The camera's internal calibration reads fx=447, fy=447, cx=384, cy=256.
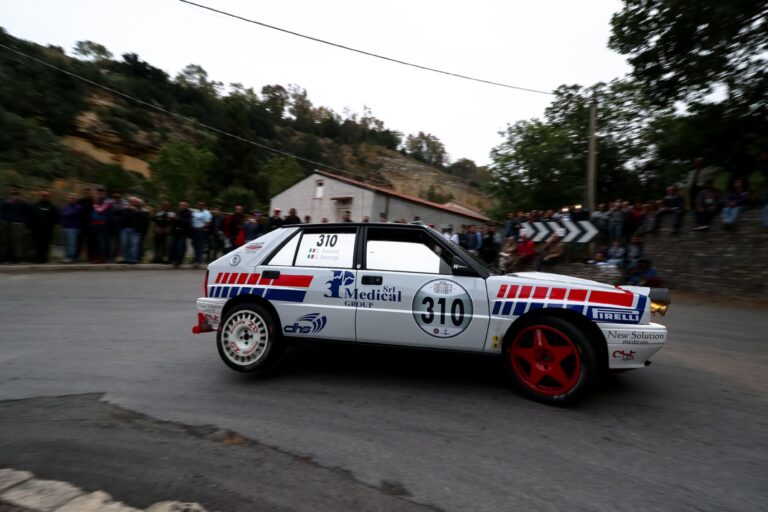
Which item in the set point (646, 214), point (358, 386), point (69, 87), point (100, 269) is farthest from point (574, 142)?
point (69, 87)

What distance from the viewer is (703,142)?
15484 mm

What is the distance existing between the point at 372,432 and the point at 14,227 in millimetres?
13292

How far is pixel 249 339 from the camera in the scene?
441cm

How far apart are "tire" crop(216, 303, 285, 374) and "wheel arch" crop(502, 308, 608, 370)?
2202 mm

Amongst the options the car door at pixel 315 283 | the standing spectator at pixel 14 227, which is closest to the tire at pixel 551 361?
the car door at pixel 315 283

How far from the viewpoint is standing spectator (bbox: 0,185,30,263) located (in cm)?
1177

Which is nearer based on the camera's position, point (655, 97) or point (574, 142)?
point (655, 97)

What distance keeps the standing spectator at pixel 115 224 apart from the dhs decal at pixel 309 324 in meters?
11.0

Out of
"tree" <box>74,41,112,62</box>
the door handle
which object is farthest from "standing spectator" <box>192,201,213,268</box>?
"tree" <box>74,41,112,62</box>

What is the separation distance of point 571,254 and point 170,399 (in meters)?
12.4

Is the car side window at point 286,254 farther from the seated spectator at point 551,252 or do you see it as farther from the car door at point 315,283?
the seated spectator at point 551,252

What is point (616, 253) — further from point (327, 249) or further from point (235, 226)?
point (235, 226)

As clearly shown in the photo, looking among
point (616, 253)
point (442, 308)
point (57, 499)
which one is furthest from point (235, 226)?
point (57, 499)

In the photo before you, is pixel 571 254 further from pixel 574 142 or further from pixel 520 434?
pixel 574 142
